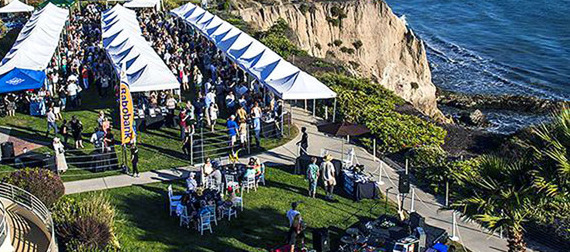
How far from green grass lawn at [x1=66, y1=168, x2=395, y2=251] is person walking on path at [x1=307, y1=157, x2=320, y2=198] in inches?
11.0

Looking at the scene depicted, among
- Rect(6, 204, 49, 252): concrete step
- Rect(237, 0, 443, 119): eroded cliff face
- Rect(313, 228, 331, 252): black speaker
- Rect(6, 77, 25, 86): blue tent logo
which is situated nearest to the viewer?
Rect(6, 204, 49, 252): concrete step

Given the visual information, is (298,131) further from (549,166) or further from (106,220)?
(549,166)

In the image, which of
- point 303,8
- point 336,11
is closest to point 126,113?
point 303,8

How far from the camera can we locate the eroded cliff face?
60656 mm

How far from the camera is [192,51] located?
3684cm

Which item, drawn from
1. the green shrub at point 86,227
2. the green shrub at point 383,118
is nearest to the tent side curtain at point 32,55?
the green shrub at point 86,227

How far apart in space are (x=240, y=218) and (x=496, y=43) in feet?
236

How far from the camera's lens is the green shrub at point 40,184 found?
59.1 feet

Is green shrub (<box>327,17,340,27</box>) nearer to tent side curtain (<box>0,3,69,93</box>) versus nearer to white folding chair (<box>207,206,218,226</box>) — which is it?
tent side curtain (<box>0,3,69,93</box>)

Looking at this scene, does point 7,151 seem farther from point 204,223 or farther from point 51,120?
point 204,223

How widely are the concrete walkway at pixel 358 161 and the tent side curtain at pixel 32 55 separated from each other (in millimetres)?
7260

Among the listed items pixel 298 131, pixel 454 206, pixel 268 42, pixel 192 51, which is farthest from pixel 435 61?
pixel 454 206

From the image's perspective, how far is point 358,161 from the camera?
23.0 metres

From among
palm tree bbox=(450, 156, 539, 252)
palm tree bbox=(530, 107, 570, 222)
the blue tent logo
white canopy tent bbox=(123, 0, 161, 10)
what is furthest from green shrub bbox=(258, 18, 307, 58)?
palm tree bbox=(530, 107, 570, 222)
